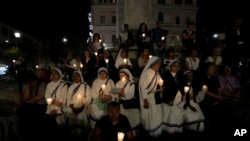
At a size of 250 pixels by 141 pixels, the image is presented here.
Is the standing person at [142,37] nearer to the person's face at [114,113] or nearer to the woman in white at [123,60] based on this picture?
the woman in white at [123,60]

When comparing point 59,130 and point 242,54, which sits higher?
point 242,54

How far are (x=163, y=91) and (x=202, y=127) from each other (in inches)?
54.9

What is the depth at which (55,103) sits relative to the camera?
9.09 m

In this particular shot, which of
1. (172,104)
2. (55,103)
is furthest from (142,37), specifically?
(55,103)

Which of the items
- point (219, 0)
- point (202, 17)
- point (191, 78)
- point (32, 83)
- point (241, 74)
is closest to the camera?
point (32, 83)

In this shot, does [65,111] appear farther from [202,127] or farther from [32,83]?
[202,127]

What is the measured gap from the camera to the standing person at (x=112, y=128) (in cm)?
689

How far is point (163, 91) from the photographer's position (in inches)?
362

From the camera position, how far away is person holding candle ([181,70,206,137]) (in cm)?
949

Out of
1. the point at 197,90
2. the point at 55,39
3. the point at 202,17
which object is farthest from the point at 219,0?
the point at 197,90

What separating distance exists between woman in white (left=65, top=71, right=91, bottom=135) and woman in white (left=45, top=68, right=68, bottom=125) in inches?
5.8

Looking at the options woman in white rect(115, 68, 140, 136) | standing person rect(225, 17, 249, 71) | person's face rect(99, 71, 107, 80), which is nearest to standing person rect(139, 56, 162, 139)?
woman in white rect(115, 68, 140, 136)

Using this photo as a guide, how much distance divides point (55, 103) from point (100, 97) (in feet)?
3.49

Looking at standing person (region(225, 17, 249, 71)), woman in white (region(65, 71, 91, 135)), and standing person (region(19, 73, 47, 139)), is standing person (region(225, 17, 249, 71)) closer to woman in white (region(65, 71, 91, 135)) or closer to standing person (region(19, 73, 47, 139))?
woman in white (region(65, 71, 91, 135))
